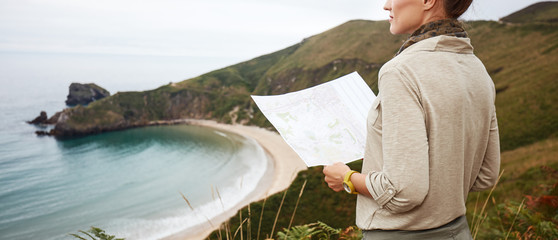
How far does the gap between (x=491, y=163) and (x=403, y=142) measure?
736 millimetres

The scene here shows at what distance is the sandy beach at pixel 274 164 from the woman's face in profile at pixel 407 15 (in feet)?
50.8

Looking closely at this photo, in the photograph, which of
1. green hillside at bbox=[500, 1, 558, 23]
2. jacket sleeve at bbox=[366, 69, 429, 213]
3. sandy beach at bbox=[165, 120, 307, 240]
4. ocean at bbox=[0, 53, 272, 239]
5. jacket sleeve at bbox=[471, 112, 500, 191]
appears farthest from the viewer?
green hillside at bbox=[500, 1, 558, 23]

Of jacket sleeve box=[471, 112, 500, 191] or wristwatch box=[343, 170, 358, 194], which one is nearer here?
wristwatch box=[343, 170, 358, 194]

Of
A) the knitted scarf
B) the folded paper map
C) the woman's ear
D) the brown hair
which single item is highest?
the woman's ear

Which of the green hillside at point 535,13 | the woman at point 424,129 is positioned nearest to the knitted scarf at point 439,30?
the woman at point 424,129

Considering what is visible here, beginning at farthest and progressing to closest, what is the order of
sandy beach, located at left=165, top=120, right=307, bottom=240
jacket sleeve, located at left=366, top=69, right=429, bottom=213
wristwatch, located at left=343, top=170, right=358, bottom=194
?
sandy beach, located at left=165, top=120, right=307, bottom=240 < wristwatch, located at left=343, top=170, right=358, bottom=194 < jacket sleeve, located at left=366, top=69, right=429, bottom=213

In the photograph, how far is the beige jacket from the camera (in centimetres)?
97

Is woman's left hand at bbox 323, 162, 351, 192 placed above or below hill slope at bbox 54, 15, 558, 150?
above

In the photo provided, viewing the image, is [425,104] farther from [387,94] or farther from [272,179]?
[272,179]

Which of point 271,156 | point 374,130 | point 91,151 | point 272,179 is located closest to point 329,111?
point 374,130

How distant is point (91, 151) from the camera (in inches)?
2625

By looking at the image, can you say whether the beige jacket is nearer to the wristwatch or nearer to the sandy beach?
the wristwatch

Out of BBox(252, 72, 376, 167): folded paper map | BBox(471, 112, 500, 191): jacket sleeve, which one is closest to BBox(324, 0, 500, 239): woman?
BBox(471, 112, 500, 191): jacket sleeve

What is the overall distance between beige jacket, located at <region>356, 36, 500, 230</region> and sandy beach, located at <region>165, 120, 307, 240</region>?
50.6 feet
